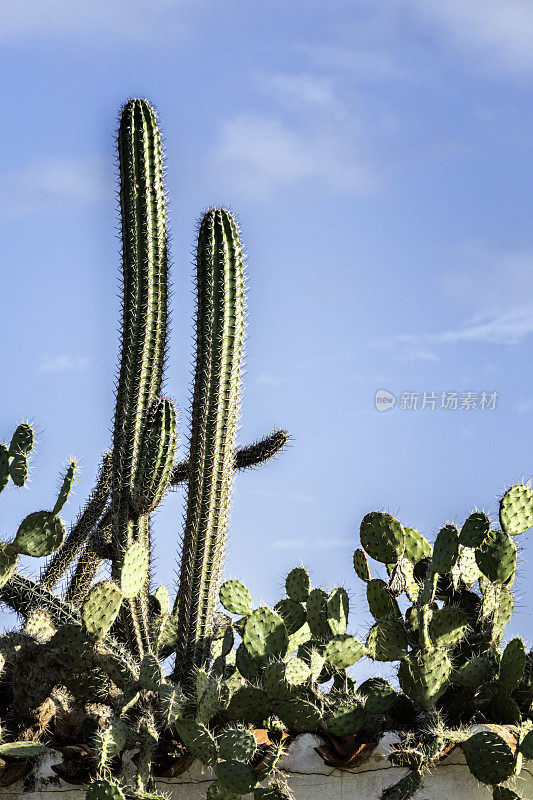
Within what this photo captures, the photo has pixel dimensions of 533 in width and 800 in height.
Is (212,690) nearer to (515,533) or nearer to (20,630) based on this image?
(20,630)

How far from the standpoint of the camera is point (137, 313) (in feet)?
21.6

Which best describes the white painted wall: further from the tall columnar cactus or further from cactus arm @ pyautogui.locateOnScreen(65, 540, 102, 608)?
cactus arm @ pyautogui.locateOnScreen(65, 540, 102, 608)

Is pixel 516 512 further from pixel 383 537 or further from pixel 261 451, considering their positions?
pixel 261 451

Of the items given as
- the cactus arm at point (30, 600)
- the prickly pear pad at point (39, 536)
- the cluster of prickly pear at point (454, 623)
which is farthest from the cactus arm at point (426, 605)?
the cactus arm at point (30, 600)

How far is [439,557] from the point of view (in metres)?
5.52

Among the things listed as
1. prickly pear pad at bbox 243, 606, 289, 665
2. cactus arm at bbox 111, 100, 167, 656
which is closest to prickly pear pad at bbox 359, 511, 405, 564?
prickly pear pad at bbox 243, 606, 289, 665

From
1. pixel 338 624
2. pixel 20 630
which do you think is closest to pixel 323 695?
pixel 338 624

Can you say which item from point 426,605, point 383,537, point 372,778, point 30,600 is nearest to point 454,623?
point 426,605

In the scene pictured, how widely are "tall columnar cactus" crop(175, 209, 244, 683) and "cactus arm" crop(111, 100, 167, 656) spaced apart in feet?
1.35

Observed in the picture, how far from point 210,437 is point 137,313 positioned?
1045mm

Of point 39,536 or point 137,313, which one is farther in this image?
point 137,313

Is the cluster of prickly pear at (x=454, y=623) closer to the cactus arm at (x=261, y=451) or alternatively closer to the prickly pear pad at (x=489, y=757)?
the prickly pear pad at (x=489, y=757)

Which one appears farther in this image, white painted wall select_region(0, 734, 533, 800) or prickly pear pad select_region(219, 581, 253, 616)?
prickly pear pad select_region(219, 581, 253, 616)

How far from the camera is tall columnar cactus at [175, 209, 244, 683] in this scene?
6.12 metres
